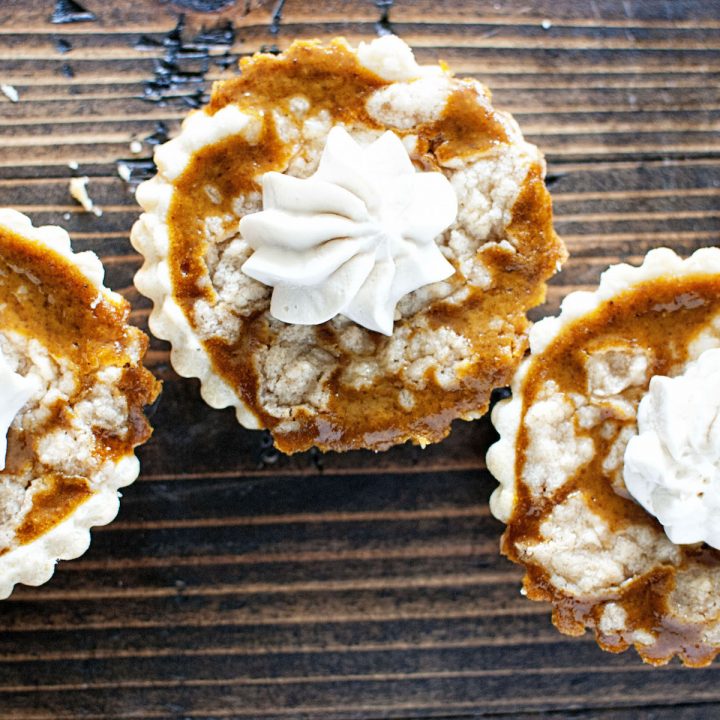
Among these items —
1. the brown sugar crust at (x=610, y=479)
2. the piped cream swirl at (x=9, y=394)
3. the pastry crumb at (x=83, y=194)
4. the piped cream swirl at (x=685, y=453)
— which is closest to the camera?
the piped cream swirl at (x=9, y=394)

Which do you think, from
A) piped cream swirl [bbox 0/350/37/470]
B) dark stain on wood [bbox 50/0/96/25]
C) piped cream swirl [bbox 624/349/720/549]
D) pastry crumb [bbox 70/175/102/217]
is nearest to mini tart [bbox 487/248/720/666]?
piped cream swirl [bbox 624/349/720/549]

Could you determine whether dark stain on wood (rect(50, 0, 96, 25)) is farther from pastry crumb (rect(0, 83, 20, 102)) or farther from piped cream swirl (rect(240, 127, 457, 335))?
piped cream swirl (rect(240, 127, 457, 335))

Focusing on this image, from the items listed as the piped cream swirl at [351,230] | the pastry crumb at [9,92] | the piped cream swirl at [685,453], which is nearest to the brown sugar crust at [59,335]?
the piped cream swirl at [351,230]

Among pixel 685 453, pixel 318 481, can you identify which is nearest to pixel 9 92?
pixel 318 481

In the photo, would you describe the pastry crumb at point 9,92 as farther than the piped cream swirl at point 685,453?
Yes

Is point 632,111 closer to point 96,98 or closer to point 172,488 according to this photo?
point 96,98

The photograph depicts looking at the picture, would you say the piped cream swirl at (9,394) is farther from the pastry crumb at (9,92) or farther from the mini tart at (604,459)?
the mini tart at (604,459)

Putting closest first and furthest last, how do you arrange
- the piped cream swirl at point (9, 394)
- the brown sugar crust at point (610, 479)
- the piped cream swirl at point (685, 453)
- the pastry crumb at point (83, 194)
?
the piped cream swirl at point (9, 394)
the piped cream swirl at point (685, 453)
the brown sugar crust at point (610, 479)
the pastry crumb at point (83, 194)

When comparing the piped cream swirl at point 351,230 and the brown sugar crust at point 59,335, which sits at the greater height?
the piped cream swirl at point 351,230
